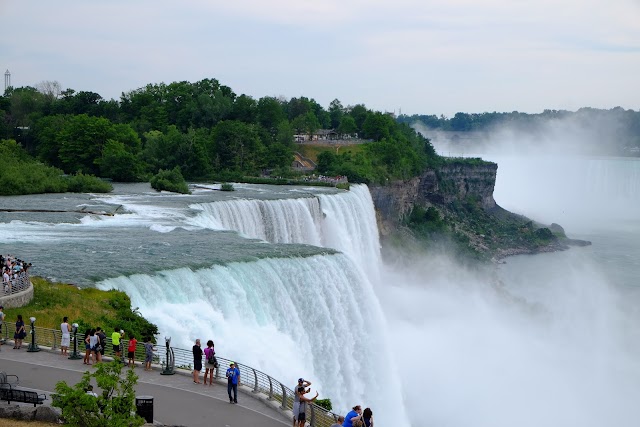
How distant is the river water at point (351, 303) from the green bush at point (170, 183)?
1623 millimetres

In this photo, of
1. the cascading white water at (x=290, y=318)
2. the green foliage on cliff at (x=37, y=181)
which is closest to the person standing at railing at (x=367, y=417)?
the cascading white water at (x=290, y=318)

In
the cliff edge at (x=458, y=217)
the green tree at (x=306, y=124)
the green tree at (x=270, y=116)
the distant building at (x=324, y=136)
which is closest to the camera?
the cliff edge at (x=458, y=217)

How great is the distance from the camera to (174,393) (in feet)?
56.4

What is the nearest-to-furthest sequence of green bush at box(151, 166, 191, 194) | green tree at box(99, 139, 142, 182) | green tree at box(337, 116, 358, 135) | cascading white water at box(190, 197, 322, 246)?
cascading white water at box(190, 197, 322, 246)
green bush at box(151, 166, 191, 194)
green tree at box(99, 139, 142, 182)
green tree at box(337, 116, 358, 135)

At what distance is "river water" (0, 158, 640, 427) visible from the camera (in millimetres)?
26266

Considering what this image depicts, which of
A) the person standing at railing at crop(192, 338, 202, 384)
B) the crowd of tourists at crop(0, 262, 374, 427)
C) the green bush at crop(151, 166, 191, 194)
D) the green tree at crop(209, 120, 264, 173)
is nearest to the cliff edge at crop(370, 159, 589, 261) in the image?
the green tree at crop(209, 120, 264, 173)

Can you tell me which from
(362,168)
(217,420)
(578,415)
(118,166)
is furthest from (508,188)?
(217,420)

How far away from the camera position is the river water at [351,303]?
26.3 m

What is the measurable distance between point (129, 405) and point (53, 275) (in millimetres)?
14229

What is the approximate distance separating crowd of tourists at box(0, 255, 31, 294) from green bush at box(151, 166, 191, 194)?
31487 mm

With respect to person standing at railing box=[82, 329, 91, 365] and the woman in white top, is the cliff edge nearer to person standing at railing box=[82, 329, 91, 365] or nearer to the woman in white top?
the woman in white top

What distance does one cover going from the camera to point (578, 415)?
37.8m

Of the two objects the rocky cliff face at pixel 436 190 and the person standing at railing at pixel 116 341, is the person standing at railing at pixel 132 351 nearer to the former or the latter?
the person standing at railing at pixel 116 341

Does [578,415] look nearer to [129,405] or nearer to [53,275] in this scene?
[53,275]
